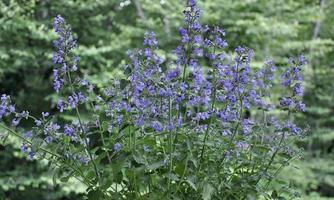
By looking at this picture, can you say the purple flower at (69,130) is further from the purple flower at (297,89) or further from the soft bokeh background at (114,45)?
the soft bokeh background at (114,45)

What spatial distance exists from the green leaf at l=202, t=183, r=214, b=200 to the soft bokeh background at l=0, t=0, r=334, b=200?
3168 millimetres

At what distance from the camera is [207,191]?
5.74ft

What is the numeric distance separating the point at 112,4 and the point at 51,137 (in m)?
4.79

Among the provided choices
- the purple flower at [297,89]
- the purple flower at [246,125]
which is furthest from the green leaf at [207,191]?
the purple flower at [297,89]

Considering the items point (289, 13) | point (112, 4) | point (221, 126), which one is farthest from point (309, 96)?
point (221, 126)

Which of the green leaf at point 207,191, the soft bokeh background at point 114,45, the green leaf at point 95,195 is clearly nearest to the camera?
the green leaf at point 207,191

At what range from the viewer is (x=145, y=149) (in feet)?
6.19

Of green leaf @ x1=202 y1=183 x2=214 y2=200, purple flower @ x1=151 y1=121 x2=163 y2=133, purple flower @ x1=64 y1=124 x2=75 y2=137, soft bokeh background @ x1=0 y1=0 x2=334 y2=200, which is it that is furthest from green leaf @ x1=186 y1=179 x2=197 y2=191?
soft bokeh background @ x1=0 y1=0 x2=334 y2=200

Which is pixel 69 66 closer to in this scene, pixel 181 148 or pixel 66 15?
pixel 181 148

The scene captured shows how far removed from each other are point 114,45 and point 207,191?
4225 mm

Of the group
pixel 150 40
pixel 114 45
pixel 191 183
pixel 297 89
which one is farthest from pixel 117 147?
pixel 114 45

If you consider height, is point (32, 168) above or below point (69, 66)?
below

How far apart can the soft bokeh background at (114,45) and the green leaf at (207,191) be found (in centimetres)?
317

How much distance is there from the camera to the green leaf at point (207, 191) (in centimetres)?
173
